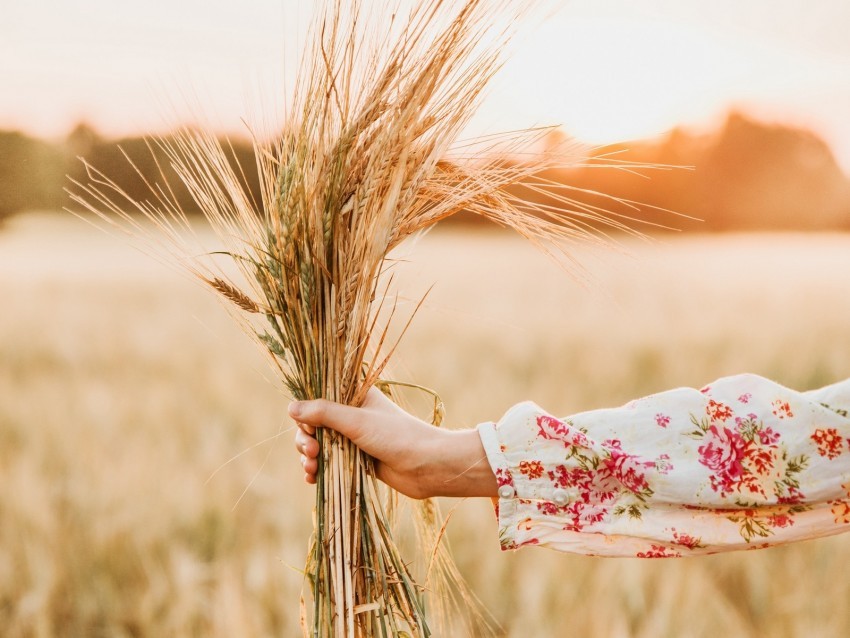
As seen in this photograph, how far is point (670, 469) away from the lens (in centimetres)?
87

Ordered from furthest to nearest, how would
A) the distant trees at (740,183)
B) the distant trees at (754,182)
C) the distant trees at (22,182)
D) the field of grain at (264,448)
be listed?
the distant trees at (754,182) → the distant trees at (740,183) → the distant trees at (22,182) → the field of grain at (264,448)

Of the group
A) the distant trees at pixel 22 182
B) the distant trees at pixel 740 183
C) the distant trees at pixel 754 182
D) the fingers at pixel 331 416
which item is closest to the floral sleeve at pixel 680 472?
the fingers at pixel 331 416

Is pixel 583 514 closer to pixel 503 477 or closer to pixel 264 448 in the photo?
pixel 503 477

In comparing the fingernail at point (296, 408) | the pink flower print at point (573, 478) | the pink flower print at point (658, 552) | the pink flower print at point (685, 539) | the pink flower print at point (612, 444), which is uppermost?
the fingernail at point (296, 408)

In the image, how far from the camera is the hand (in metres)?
0.83

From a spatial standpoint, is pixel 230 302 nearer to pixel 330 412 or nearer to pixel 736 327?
pixel 330 412

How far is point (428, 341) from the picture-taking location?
4492 millimetres

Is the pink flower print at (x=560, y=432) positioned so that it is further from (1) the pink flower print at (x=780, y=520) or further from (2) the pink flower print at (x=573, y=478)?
(1) the pink flower print at (x=780, y=520)

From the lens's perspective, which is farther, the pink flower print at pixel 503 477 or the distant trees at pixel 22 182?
the distant trees at pixel 22 182

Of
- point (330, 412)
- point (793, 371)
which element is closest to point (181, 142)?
point (330, 412)

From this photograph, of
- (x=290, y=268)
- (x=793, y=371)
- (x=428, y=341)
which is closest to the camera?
(x=290, y=268)

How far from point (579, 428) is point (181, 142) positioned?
53 cm

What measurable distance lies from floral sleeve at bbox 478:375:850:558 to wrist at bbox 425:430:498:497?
0.02 m

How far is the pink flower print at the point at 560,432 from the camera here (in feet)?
2.88
